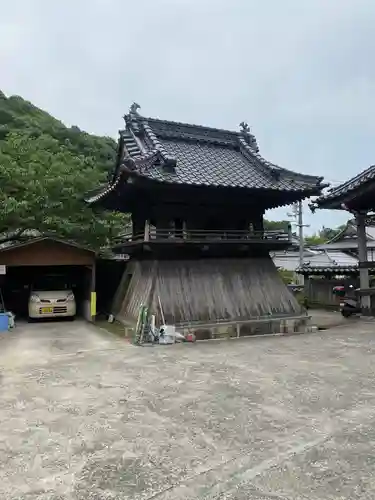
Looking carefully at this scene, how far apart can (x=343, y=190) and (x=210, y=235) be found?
5576 mm

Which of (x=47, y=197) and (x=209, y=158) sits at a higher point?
(x=209, y=158)

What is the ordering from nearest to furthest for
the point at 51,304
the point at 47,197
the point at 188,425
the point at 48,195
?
the point at 188,425 < the point at 51,304 < the point at 47,197 < the point at 48,195

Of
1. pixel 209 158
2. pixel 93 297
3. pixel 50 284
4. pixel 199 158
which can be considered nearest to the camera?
pixel 199 158

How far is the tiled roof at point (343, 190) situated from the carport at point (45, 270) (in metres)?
9.09

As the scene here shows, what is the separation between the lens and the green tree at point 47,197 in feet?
49.7

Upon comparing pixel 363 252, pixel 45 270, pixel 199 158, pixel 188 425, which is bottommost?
pixel 188 425

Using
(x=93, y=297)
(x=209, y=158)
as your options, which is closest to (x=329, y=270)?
(x=209, y=158)

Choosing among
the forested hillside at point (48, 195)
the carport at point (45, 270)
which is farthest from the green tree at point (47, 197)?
the carport at point (45, 270)

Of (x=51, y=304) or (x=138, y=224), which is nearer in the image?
(x=138, y=224)

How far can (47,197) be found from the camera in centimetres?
1549

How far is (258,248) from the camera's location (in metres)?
13.8

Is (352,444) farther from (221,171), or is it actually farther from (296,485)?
(221,171)

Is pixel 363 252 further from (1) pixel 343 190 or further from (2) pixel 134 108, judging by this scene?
(2) pixel 134 108

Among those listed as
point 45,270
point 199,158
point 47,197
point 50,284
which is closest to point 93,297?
point 50,284
